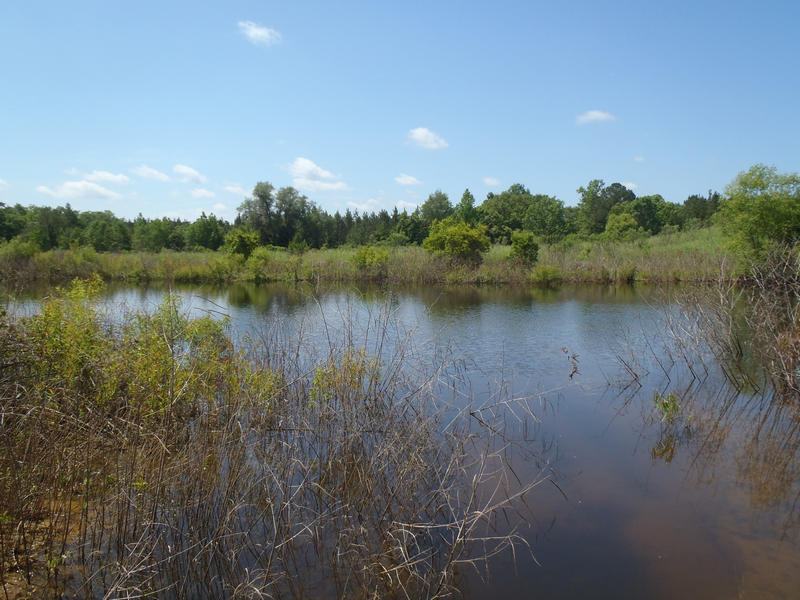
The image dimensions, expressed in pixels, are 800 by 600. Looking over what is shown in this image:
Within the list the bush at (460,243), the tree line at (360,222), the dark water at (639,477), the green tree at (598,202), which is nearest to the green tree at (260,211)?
the tree line at (360,222)

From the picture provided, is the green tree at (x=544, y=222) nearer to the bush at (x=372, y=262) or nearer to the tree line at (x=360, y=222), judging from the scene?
the tree line at (x=360, y=222)

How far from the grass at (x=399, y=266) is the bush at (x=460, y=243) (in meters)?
0.70

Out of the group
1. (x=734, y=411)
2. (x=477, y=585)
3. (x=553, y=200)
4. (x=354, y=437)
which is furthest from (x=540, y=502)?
(x=553, y=200)

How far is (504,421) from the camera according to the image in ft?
30.0

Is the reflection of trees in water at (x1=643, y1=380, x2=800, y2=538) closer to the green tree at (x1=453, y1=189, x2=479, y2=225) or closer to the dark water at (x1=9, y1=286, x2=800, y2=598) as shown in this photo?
the dark water at (x1=9, y1=286, x2=800, y2=598)

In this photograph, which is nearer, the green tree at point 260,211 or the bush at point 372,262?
the bush at point 372,262

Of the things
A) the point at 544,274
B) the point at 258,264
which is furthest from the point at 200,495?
the point at 258,264

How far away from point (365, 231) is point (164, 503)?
75.2 metres

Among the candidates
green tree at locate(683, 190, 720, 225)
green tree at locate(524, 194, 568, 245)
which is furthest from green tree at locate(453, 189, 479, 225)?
green tree at locate(683, 190, 720, 225)

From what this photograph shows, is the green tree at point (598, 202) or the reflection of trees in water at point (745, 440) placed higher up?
the green tree at point (598, 202)

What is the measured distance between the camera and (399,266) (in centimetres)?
3919

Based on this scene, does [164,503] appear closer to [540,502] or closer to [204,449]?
[204,449]

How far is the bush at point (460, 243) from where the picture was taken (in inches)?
1532

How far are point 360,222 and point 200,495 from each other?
274 feet
